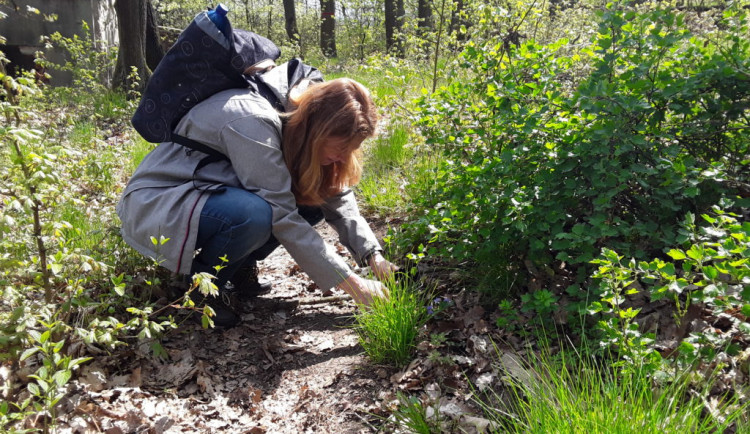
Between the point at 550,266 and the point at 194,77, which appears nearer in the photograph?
the point at 550,266

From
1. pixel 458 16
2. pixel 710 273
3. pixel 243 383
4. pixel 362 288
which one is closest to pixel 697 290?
pixel 710 273

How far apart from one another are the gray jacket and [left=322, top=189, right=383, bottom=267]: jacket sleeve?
12.6 inches

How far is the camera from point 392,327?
217cm

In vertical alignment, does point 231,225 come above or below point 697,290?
below

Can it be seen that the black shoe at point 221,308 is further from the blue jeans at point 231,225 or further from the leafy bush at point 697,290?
the leafy bush at point 697,290

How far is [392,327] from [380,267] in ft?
1.62

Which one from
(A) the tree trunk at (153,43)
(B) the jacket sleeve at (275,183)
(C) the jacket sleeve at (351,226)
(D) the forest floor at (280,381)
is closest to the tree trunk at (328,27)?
(A) the tree trunk at (153,43)

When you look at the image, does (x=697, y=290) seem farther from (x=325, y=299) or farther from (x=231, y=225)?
(x=325, y=299)

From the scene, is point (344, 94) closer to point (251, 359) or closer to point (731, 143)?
point (251, 359)

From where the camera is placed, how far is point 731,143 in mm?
2012

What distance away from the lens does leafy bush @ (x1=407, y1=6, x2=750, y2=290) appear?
5.83 feet

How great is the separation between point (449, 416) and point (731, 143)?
1.58 meters

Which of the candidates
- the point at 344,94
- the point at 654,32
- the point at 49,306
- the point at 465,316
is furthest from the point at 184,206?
the point at 654,32

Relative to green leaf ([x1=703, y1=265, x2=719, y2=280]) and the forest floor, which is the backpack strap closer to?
the forest floor
